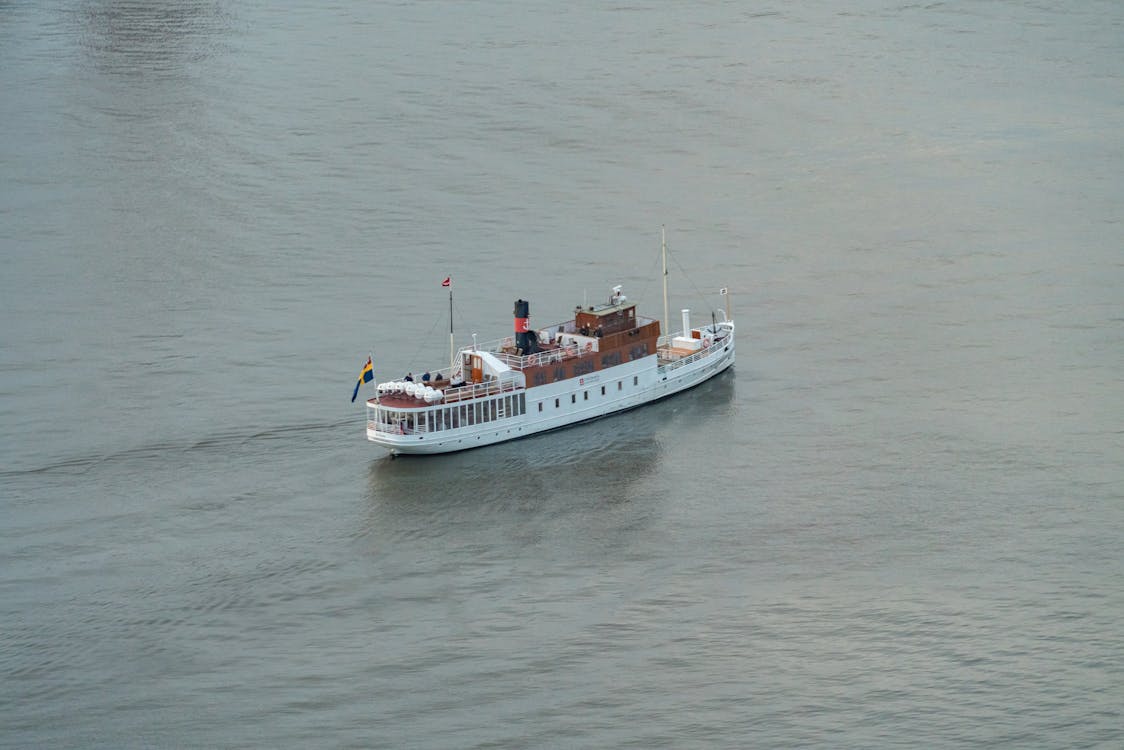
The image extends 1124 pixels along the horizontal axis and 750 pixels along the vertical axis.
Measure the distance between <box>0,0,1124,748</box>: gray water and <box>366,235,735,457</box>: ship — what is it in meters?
1.18

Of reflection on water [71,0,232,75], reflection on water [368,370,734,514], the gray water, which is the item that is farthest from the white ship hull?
reflection on water [71,0,232,75]

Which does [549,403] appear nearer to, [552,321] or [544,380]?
[544,380]

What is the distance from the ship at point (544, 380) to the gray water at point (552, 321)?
3.86ft

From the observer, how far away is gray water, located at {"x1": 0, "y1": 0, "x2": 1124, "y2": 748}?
5275 centimetres

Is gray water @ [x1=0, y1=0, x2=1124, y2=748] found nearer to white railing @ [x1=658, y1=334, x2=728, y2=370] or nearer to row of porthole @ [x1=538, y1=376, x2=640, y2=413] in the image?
row of porthole @ [x1=538, y1=376, x2=640, y2=413]

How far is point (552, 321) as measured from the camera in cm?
8188

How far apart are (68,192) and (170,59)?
24.8 meters

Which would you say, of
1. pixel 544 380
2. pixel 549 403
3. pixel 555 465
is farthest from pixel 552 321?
pixel 555 465

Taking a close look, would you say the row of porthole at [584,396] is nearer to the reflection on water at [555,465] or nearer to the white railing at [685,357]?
the reflection on water at [555,465]

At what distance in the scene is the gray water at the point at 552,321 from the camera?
2077 inches

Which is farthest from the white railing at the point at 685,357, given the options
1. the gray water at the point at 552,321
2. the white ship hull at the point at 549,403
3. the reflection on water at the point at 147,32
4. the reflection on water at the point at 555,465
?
the reflection on water at the point at 147,32

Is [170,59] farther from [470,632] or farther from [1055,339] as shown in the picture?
[470,632]

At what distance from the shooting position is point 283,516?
2517 inches

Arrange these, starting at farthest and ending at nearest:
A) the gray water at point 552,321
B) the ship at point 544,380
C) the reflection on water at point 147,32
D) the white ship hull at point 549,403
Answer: the reflection on water at point 147,32 < the ship at point 544,380 < the white ship hull at point 549,403 < the gray water at point 552,321
